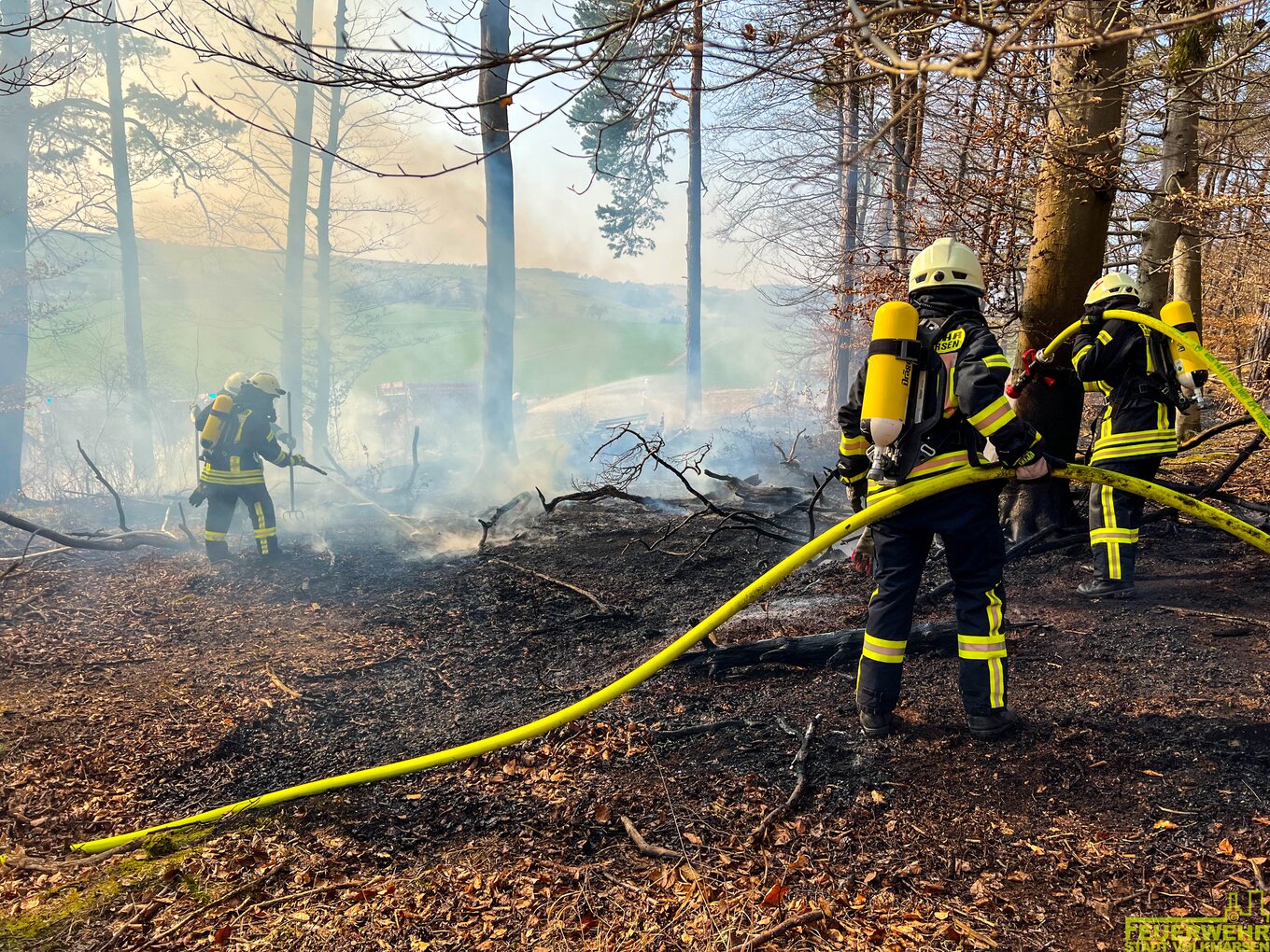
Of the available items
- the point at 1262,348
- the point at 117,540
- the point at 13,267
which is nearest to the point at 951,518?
the point at 117,540

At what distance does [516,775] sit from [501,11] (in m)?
12.3

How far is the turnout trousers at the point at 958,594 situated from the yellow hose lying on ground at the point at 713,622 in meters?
0.14

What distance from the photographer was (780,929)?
7.56ft

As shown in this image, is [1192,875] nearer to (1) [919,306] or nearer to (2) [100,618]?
(1) [919,306]

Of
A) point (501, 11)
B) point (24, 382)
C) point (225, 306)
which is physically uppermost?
point (501, 11)

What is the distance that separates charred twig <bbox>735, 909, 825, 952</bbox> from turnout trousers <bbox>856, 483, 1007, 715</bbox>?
1164 mm

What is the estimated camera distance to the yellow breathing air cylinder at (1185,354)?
4.81 m

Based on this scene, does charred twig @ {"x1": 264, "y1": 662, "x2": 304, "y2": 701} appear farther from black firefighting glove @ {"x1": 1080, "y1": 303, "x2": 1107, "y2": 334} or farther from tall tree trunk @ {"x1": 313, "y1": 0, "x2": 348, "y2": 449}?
tall tree trunk @ {"x1": 313, "y1": 0, "x2": 348, "y2": 449}

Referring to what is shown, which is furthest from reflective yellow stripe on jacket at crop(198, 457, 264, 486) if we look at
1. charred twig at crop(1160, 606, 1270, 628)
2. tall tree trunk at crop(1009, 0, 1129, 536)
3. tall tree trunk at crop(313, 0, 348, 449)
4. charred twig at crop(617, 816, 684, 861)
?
tall tree trunk at crop(313, 0, 348, 449)

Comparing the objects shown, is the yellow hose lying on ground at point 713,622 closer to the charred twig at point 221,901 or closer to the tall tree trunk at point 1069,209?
the charred twig at point 221,901

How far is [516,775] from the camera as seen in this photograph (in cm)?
334

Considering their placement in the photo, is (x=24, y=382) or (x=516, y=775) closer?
(x=516, y=775)

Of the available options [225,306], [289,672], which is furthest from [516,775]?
[225,306]

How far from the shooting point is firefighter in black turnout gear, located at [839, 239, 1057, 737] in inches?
128
